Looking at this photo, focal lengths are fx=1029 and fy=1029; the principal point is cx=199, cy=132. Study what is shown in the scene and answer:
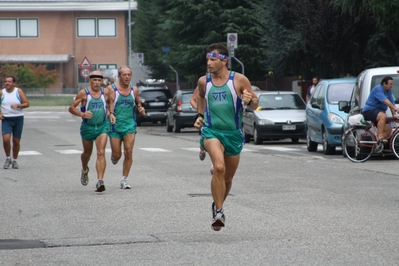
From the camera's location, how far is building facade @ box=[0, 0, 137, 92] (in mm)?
80500

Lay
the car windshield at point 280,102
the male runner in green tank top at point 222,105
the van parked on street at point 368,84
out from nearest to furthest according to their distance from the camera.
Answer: the male runner in green tank top at point 222,105, the van parked on street at point 368,84, the car windshield at point 280,102

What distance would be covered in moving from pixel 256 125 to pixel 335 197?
1462 centimetres

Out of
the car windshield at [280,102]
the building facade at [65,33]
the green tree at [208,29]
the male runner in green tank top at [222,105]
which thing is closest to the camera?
the male runner in green tank top at [222,105]

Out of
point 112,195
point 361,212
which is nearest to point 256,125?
point 112,195

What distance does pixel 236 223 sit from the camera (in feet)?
33.9

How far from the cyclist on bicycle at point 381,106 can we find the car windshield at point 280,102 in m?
8.76

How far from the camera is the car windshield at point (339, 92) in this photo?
22.8 m

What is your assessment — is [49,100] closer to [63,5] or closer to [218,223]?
[63,5]

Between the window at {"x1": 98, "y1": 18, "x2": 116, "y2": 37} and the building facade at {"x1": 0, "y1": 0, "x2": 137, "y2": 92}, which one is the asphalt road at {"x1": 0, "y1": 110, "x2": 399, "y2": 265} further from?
the window at {"x1": 98, "y1": 18, "x2": 116, "y2": 37}

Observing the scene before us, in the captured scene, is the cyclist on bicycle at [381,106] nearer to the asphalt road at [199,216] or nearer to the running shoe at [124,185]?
the asphalt road at [199,216]

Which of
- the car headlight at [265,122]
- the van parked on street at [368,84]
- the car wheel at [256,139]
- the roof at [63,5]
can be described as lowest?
the car wheel at [256,139]

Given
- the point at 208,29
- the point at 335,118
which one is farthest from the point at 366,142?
the point at 208,29

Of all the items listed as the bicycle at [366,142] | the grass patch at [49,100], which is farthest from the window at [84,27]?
the bicycle at [366,142]

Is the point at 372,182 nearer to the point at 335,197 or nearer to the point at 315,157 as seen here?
the point at 335,197
